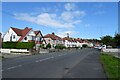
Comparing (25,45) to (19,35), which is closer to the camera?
(25,45)

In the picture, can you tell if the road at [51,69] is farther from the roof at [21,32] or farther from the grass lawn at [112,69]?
the roof at [21,32]

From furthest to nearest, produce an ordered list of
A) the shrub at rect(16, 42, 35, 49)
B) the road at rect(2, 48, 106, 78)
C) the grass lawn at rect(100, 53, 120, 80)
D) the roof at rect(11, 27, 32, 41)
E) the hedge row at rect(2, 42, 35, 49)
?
the roof at rect(11, 27, 32, 41), the hedge row at rect(2, 42, 35, 49), the shrub at rect(16, 42, 35, 49), the road at rect(2, 48, 106, 78), the grass lawn at rect(100, 53, 120, 80)

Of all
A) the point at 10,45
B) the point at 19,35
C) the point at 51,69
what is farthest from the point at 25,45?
the point at 51,69

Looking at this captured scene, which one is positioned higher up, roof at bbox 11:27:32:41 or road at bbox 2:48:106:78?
roof at bbox 11:27:32:41

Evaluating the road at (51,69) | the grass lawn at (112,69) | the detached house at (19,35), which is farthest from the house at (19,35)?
the grass lawn at (112,69)

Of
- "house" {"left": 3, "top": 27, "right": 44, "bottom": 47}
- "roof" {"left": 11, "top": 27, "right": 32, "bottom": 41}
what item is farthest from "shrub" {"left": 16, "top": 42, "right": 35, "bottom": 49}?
"roof" {"left": 11, "top": 27, "right": 32, "bottom": 41}

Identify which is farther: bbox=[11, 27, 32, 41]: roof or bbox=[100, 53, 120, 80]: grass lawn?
bbox=[11, 27, 32, 41]: roof

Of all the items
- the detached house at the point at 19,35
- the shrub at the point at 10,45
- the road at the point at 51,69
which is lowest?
the road at the point at 51,69

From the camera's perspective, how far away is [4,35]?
8112cm

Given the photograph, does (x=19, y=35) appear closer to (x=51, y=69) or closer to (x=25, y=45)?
(x=25, y=45)

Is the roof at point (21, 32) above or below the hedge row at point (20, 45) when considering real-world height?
above

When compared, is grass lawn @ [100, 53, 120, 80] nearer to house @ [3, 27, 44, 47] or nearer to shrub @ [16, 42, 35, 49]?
shrub @ [16, 42, 35, 49]

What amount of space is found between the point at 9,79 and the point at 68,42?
14364cm

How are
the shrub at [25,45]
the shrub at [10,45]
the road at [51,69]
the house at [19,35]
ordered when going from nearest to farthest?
the road at [51,69] < the shrub at [25,45] < the shrub at [10,45] < the house at [19,35]
